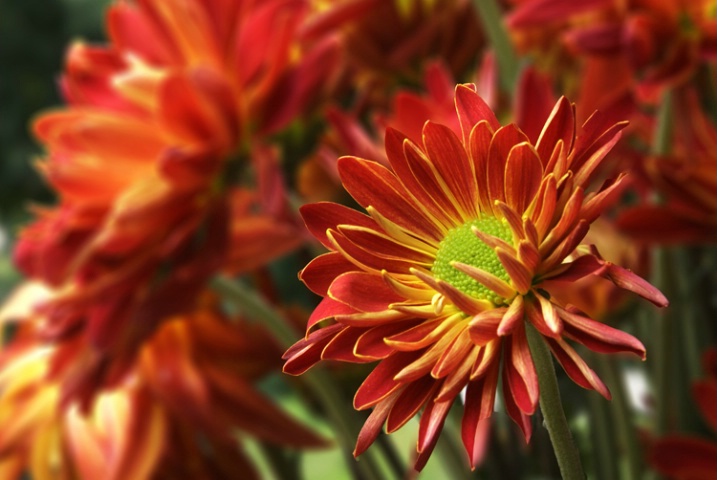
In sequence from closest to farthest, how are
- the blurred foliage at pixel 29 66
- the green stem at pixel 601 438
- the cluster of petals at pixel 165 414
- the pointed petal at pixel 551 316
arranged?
the pointed petal at pixel 551 316 < the green stem at pixel 601 438 < the cluster of petals at pixel 165 414 < the blurred foliage at pixel 29 66

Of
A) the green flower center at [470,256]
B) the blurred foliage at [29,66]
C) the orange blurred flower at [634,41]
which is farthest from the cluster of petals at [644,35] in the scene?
the blurred foliage at [29,66]

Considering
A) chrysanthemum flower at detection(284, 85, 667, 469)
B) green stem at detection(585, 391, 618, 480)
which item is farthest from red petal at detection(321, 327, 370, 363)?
green stem at detection(585, 391, 618, 480)

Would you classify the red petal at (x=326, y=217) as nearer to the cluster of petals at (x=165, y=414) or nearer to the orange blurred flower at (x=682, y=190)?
the orange blurred flower at (x=682, y=190)

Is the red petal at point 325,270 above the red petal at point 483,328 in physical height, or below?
above

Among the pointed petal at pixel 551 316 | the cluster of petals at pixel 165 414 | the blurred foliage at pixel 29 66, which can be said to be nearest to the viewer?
the pointed petal at pixel 551 316

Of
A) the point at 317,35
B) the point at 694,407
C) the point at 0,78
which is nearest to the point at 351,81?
the point at 317,35

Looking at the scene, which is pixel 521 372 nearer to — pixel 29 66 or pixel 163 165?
pixel 163 165

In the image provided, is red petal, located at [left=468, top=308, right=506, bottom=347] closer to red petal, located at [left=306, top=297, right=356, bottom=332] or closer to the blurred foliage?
red petal, located at [left=306, top=297, right=356, bottom=332]
